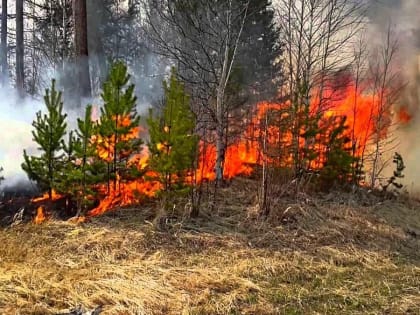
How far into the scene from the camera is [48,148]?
292 inches

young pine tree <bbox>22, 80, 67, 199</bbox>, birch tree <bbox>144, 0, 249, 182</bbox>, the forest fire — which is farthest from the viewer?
birch tree <bbox>144, 0, 249, 182</bbox>

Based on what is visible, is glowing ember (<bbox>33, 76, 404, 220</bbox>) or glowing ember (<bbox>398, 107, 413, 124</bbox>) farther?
glowing ember (<bbox>398, 107, 413, 124</bbox>)

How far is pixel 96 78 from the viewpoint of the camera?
21.0 m

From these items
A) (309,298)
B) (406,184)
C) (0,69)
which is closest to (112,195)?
(309,298)

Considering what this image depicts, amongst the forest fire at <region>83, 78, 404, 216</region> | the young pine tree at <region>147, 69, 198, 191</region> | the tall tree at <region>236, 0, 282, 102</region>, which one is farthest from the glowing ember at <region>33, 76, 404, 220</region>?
the tall tree at <region>236, 0, 282, 102</region>

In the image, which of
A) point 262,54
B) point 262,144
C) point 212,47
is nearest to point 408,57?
point 262,54

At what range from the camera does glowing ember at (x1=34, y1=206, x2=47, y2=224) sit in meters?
7.15

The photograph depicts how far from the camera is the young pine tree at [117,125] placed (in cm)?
765

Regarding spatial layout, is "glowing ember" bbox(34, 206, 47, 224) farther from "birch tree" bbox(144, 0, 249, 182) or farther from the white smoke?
the white smoke

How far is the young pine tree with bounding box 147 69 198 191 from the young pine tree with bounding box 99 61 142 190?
0.42 metres

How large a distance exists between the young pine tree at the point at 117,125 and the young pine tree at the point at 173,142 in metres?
0.42

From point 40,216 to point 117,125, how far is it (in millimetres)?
1923

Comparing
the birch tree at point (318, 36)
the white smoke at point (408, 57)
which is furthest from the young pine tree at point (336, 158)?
the white smoke at point (408, 57)

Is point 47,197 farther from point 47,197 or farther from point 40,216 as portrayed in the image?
point 40,216
